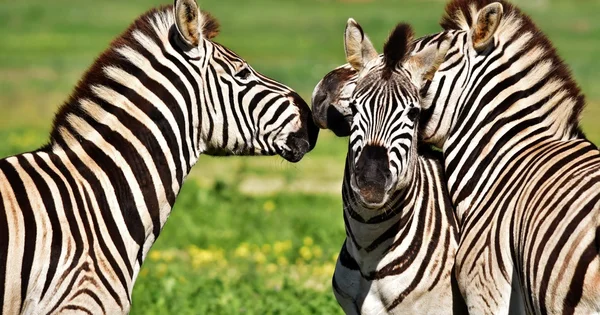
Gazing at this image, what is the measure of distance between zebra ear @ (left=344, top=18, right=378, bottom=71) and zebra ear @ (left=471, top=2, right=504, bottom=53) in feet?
2.41

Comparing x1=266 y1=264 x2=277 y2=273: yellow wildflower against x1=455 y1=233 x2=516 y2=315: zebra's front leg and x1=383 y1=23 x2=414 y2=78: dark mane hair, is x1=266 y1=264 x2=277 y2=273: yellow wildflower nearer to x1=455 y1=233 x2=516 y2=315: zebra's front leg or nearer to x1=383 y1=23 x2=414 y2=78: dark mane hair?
x1=455 y1=233 x2=516 y2=315: zebra's front leg

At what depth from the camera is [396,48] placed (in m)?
6.24

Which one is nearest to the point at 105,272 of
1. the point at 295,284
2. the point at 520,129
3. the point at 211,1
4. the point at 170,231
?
the point at 520,129

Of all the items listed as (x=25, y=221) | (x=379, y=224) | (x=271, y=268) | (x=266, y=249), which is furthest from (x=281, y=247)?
(x=25, y=221)

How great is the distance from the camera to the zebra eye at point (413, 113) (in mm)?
6129

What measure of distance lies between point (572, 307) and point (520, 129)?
165cm

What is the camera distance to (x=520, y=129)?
21.1ft

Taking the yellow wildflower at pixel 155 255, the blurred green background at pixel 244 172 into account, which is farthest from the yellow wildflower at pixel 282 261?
the yellow wildflower at pixel 155 255

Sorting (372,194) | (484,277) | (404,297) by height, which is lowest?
(404,297)

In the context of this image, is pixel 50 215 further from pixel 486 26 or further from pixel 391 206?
pixel 486 26

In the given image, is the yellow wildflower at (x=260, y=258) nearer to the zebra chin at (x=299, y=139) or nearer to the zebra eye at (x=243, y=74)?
the zebra chin at (x=299, y=139)

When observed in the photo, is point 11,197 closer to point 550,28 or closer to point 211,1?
point 550,28

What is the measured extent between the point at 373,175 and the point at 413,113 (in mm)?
609

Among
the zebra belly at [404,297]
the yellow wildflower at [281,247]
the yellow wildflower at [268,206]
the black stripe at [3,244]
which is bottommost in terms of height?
the yellow wildflower at [281,247]
